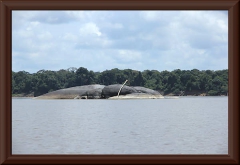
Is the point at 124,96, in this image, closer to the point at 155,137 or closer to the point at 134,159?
the point at 155,137

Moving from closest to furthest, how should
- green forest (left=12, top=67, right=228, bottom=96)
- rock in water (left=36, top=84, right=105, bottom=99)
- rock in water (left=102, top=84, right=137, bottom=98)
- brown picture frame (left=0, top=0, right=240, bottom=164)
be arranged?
1. brown picture frame (left=0, top=0, right=240, bottom=164)
2. rock in water (left=102, top=84, right=137, bottom=98)
3. rock in water (left=36, top=84, right=105, bottom=99)
4. green forest (left=12, top=67, right=228, bottom=96)

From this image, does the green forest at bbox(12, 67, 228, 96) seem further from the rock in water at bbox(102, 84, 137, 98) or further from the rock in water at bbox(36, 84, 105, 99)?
the rock in water at bbox(102, 84, 137, 98)

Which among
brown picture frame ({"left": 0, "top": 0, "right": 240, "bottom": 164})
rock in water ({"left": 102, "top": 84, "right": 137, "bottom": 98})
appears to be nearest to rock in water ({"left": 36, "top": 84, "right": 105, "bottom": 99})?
rock in water ({"left": 102, "top": 84, "right": 137, "bottom": 98})

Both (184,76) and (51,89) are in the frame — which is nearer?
(51,89)

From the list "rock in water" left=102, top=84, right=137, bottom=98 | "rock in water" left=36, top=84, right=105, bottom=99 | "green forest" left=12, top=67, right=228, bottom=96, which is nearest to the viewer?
"rock in water" left=102, top=84, right=137, bottom=98
